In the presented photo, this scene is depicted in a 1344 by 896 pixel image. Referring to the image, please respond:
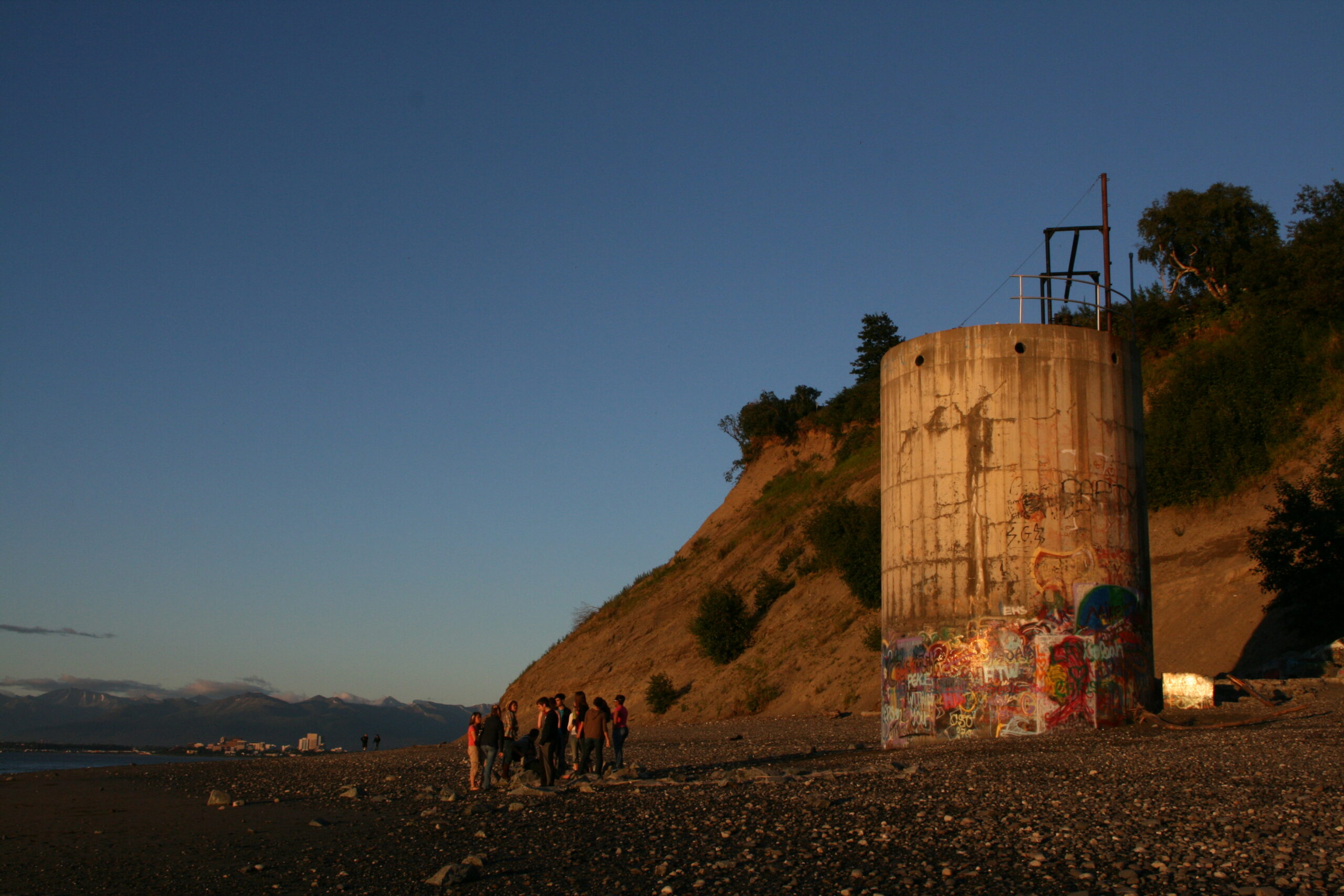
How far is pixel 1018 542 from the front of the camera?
62.2ft

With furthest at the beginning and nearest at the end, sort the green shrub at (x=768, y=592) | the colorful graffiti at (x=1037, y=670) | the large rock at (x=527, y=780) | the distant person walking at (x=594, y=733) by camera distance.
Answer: the green shrub at (x=768, y=592) → the colorful graffiti at (x=1037, y=670) → the distant person walking at (x=594, y=733) → the large rock at (x=527, y=780)

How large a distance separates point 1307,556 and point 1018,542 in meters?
14.7

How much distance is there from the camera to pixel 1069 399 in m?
19.6

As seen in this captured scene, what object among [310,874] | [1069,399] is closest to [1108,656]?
[1069,399]

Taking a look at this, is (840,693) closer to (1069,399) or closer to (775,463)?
(1069,399)

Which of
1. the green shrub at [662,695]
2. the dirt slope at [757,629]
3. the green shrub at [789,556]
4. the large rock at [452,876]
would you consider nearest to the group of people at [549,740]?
the large rock at [452,876]

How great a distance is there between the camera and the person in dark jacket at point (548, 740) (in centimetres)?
1705

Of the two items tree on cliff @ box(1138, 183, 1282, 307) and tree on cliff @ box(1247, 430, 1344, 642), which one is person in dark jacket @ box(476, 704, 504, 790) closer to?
tree on cliff @ box(1247, 430, 1344, 642)

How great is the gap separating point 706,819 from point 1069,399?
37.7 feet

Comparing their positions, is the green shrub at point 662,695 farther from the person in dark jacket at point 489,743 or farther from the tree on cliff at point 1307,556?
the person in dark jacket at point 489,743

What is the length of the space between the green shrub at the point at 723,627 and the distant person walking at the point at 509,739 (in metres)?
26.4

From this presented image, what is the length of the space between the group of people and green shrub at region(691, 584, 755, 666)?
85.0 ft

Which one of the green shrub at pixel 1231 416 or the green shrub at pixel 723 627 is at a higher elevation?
the green shrub at pixel 1231 416

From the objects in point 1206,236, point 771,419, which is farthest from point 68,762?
point 1206,236
